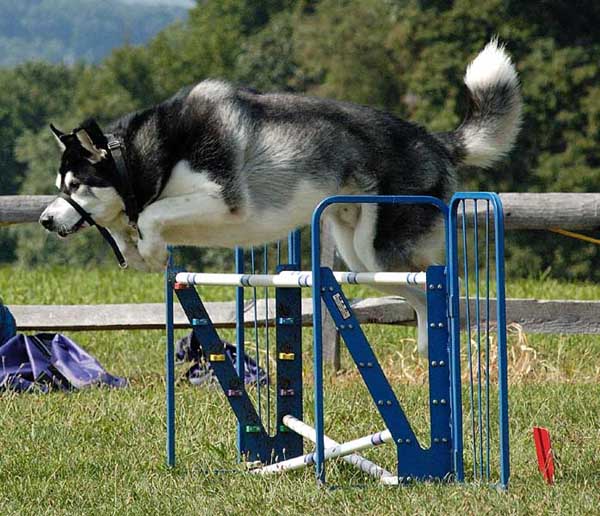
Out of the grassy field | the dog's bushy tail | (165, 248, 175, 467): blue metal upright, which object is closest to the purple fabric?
the grassy field

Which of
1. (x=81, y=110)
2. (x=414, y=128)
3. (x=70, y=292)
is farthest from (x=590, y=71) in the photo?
(x=81, y=110)

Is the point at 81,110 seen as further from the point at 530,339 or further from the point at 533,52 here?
the point at 530,339

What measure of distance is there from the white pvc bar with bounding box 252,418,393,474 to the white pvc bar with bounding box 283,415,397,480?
0.08 meters

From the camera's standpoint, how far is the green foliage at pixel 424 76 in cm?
2570

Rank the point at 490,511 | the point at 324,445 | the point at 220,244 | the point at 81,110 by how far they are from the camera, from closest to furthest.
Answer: the point at 490,511 < the point at 324,445 < the point at 220,244 < the point at 81,110

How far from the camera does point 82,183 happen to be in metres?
4.86

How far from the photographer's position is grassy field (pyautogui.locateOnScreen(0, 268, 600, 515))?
4.18 meters

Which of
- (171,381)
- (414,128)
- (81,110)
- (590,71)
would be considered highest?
(414,128)

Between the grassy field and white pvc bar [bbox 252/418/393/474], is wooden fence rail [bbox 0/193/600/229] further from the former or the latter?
white pvc bar [bbox 252/418/393/474]

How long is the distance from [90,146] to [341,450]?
1672 millimetres

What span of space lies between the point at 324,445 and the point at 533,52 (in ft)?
76.9

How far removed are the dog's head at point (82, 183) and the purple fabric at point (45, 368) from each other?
2331 millimetres

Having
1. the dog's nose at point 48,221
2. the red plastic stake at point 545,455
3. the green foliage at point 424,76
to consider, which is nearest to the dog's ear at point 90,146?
the dog's nose at point 48,221

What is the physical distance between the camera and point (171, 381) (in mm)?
5109
